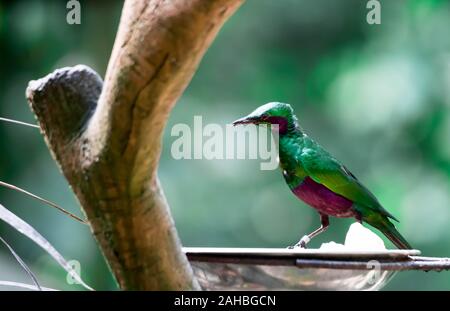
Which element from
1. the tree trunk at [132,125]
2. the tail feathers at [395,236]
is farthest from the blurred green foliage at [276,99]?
the tree trunk at [132,125]

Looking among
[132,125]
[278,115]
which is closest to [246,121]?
[278,115]

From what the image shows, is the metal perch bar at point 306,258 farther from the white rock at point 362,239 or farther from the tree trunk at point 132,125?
the white rock at point 362,239

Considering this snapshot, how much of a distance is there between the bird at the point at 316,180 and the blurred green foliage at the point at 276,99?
3.00 metres

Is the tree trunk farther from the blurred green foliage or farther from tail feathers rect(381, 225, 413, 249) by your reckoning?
the blurred green foliage

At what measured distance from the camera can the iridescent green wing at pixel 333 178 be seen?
1.68 meters

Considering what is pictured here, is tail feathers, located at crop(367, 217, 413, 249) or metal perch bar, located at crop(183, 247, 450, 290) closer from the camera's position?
metal perch bar, located at crop(183, 247, 450, 290)

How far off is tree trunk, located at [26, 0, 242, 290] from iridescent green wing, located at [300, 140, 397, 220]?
0.63 meters

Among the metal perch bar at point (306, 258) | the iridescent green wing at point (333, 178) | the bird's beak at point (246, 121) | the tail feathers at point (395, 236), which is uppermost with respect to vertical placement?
the bird's beak at point (246, 121)

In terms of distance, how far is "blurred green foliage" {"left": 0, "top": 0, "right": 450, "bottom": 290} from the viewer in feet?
15.5

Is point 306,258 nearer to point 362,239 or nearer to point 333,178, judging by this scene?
point 362,239

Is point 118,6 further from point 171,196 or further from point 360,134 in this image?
point 360,134

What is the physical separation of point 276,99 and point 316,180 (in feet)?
10.8

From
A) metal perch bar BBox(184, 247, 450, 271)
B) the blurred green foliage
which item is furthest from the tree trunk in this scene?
the blurred green foliage

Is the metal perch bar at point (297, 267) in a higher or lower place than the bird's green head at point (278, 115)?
lower
